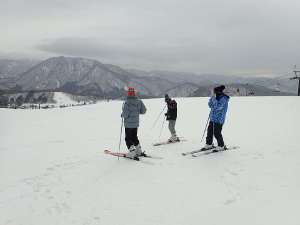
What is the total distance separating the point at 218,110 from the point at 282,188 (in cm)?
377

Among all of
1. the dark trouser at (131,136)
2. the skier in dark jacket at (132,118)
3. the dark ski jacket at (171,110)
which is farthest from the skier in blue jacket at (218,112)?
the dark trouser at (131,136)

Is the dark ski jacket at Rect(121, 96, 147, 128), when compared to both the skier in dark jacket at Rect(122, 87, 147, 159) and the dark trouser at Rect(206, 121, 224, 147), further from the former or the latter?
the dark trouser at Rect(206, 121, 224, 147)

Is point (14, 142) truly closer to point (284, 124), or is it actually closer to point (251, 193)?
point (251, 193)

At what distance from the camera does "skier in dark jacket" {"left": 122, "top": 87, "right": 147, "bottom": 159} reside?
341 inches

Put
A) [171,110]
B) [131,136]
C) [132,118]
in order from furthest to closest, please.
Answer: [171,110] → [131,136] → [132,118]

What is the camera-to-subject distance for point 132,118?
866 cm

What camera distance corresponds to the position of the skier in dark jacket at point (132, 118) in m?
8.66

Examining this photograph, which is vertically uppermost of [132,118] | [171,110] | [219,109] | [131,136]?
[219,109]

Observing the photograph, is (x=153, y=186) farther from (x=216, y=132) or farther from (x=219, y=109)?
(x=219, y=109)

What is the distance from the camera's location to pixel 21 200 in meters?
5.73

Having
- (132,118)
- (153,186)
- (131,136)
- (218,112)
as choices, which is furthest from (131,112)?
(218,112)

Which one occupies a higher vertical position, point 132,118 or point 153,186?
point 132,118

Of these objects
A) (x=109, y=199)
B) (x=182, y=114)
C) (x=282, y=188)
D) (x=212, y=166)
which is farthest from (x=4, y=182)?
(x=182, y=114)

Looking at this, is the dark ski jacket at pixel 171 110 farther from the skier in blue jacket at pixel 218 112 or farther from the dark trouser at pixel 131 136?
the dark trouser at pixel 131 136
